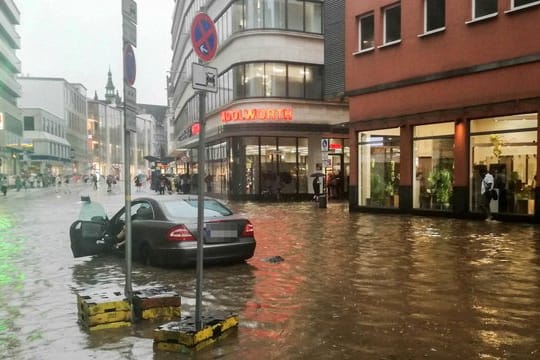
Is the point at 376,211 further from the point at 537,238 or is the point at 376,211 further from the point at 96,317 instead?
the point at 96,317

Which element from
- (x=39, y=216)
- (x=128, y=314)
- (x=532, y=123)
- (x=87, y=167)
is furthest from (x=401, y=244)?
(x=87, y=167)

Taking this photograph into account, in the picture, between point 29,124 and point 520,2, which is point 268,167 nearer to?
point 520,2

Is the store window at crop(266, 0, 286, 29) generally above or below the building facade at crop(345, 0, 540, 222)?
above

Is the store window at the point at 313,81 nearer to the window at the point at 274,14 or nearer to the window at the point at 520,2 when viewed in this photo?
the window at the point at 274,14

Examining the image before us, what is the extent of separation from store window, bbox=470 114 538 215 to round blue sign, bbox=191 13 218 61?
13.7 meters

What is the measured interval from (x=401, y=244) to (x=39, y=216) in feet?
52.7

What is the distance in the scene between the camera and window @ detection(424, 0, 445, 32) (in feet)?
64.7

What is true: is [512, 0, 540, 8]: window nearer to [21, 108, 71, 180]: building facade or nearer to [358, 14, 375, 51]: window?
[358, 14, 375, 51]: window

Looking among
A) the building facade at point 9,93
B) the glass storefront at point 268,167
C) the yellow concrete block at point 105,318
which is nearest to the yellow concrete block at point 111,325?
the yellow concrete block at point 105,318

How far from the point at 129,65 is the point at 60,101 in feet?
366

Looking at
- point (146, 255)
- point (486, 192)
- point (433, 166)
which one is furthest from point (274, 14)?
point (146, 255)

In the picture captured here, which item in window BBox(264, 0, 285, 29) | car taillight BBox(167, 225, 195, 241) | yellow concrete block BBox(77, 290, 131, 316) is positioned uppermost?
window BBox(264, 0, 285, 29)

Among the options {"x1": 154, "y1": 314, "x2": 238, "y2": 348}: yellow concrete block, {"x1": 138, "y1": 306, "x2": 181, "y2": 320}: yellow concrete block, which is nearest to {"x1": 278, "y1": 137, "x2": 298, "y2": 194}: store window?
{"x1": 138, "y1": 306, "x2": 181, "y2": 320}: yellow concrete block

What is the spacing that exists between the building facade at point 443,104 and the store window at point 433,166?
0.04 metres
